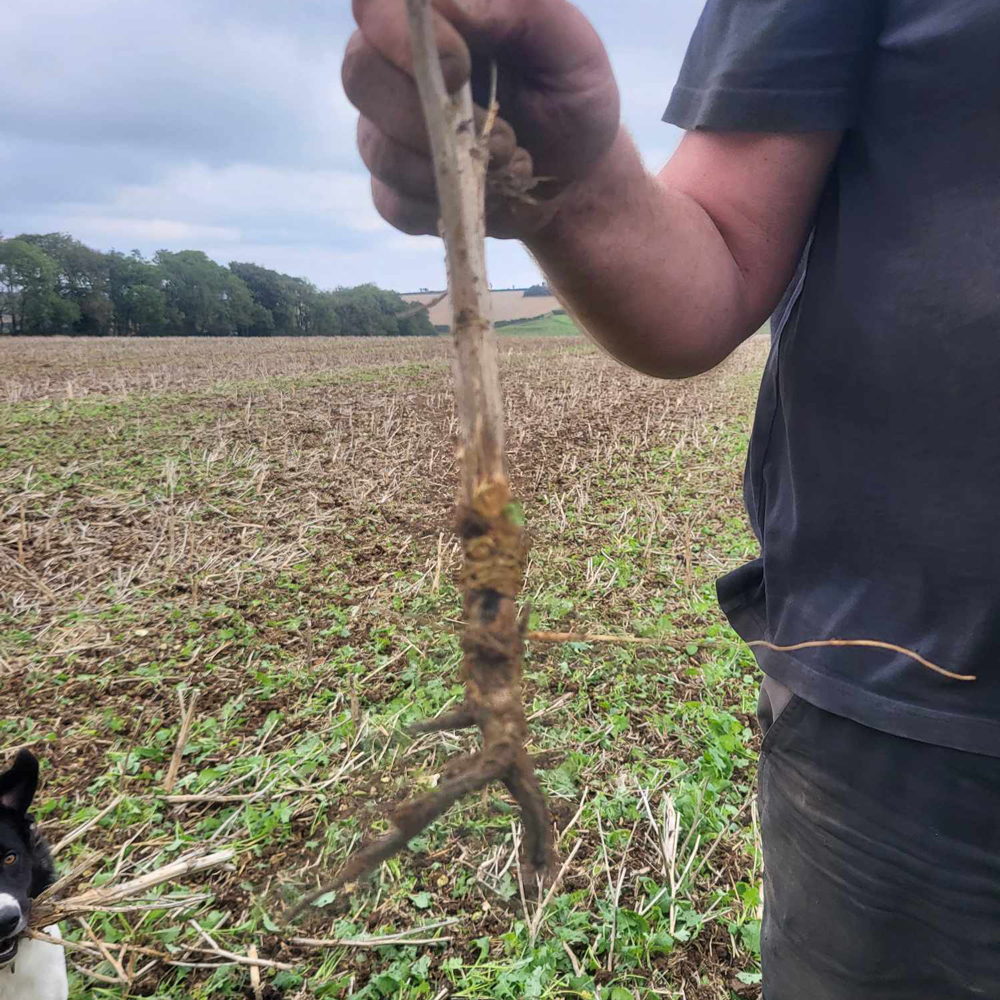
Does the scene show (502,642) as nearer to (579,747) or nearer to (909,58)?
(909,58)

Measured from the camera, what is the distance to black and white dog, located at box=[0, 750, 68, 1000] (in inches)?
72.8

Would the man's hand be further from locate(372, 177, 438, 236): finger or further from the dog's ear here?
the dog's ear

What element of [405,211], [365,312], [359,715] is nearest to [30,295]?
[365,312]

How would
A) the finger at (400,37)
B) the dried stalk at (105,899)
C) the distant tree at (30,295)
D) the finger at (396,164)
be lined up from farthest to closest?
the distant tree at (30,295), the dried stalk at (105,899), the finger at (396,164), the finger at (400,37)

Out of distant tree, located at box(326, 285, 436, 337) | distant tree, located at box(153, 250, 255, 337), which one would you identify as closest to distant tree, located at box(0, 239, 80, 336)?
distant tree, located at box(153, 250, 255, 337)

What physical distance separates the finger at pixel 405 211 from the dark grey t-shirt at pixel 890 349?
1.90 ft

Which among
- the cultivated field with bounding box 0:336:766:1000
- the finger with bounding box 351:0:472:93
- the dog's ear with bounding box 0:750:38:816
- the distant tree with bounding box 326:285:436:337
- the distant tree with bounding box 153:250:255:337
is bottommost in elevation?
the cultivated field with bounding box 0:336:766:1000

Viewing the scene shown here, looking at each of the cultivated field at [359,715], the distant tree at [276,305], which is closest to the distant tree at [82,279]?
the distant tree at [276,305]

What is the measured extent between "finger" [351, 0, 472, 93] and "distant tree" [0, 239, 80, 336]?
5157 centimetres

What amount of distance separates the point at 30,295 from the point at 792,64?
5397 centimetres

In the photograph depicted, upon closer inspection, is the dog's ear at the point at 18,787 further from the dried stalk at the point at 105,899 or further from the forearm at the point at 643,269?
the forearm at the point at 643,269

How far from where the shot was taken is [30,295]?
43.7 metres

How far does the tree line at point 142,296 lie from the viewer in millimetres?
43312

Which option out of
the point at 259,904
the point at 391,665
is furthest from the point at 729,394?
the point at 259,904
